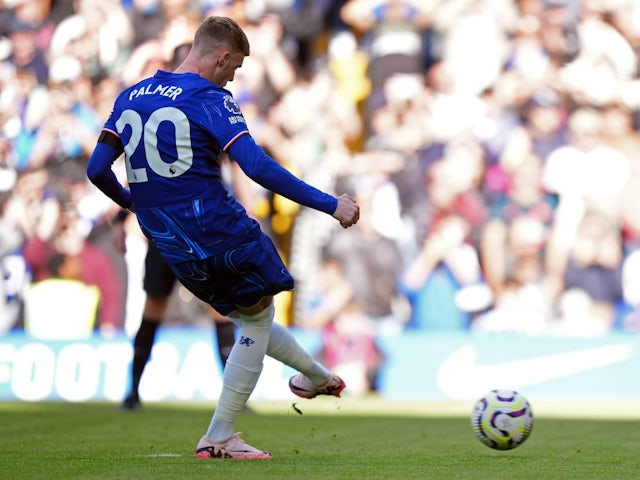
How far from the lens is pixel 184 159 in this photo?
5.36 metres

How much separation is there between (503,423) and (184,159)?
197 centimetres

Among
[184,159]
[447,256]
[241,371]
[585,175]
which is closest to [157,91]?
[184,159]

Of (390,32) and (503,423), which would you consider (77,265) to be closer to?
(390,32)

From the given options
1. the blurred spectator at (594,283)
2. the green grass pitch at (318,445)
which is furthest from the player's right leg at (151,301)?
the blurred spectator at (594,283)

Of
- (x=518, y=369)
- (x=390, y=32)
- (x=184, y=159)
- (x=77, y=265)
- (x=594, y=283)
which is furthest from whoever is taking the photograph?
(x=390, y=32)

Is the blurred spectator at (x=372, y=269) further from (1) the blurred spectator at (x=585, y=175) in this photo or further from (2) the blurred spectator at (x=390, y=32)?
(1) the blurred spectator at (x=585, y=175)

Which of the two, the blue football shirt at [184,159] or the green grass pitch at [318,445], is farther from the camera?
the blue football shirt at [184,159]

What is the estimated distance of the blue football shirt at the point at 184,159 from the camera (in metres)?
5.32

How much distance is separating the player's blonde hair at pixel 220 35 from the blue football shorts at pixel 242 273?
0.87 meters

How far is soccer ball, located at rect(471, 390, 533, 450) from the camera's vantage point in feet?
18.7

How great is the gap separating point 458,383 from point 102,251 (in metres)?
4.30

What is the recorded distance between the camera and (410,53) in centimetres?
1376

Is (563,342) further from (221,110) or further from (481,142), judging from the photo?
(221,110)

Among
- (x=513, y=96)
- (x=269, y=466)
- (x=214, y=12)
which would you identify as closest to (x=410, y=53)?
(x=513, y=96)
